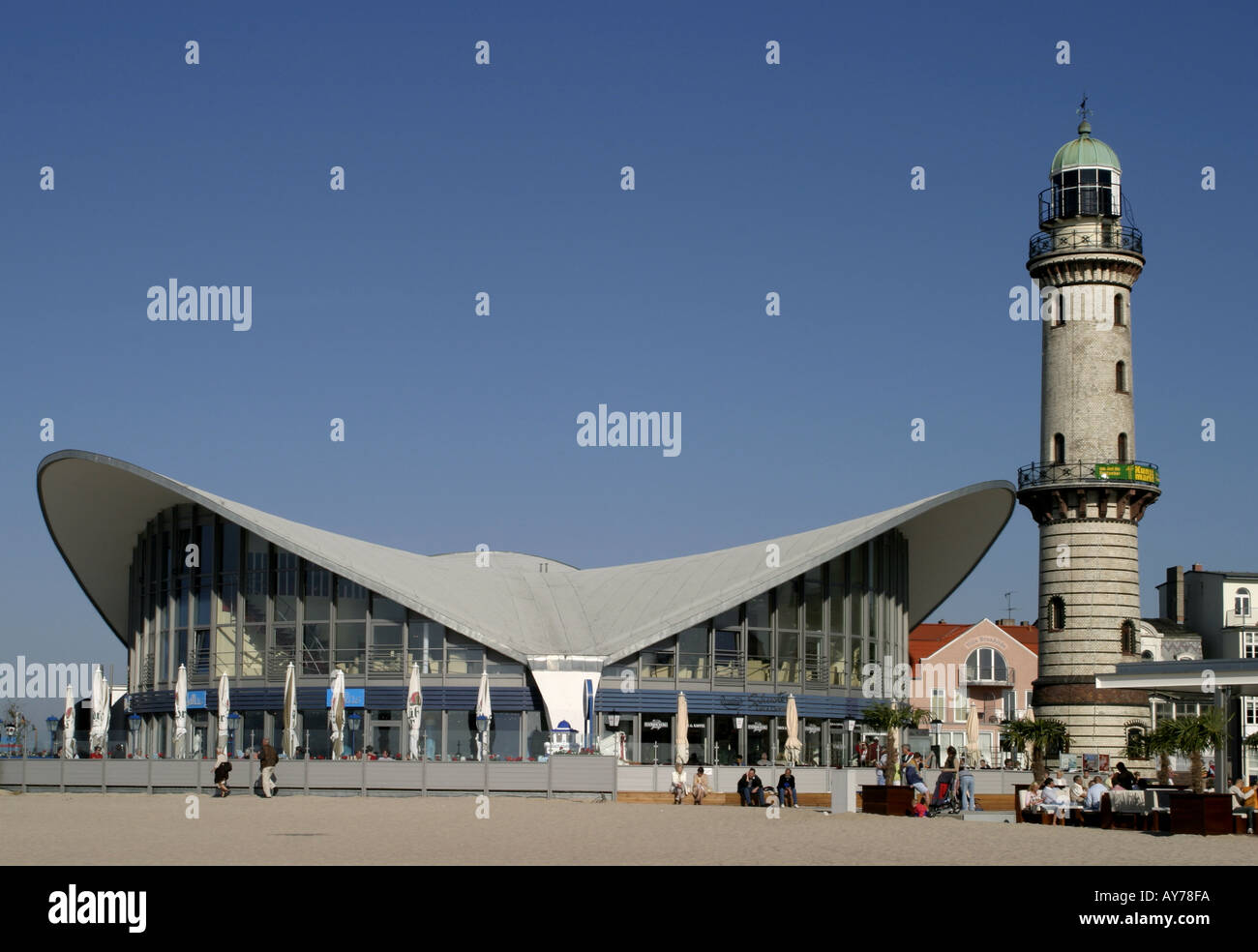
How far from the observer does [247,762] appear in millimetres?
35531

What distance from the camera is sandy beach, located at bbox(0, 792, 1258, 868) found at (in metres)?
19.8

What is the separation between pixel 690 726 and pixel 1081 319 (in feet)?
68.9

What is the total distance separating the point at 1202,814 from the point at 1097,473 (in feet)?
97.4

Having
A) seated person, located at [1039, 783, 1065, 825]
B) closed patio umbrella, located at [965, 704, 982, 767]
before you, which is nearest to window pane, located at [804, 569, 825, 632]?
closed patio umbrella, located at [965, 704, 982, 767]

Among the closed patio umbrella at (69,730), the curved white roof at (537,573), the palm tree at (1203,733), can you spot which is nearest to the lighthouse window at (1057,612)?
the curved white roof at (537,573)

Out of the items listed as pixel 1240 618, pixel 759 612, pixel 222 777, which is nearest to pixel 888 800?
pixel 222 777

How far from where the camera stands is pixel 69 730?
131 feet

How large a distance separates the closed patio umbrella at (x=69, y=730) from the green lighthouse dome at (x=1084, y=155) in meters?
37.8

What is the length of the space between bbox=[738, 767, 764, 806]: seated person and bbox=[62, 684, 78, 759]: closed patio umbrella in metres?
16.1

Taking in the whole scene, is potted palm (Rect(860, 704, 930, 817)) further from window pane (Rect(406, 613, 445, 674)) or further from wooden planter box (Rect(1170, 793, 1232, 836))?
window pane (Rect(406, 613, 445, 674))

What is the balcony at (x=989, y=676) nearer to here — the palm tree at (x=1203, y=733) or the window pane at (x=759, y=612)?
the window pane at (x=759, y=612)

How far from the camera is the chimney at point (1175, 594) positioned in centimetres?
7738
